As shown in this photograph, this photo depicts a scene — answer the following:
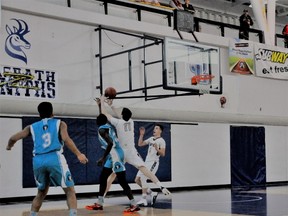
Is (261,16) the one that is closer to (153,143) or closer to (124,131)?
(153,143)

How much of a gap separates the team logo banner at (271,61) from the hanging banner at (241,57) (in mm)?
295

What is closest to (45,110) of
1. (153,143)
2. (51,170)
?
(51,170)

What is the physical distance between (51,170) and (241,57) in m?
12.2

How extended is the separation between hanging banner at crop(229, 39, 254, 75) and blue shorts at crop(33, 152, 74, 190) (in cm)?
1153

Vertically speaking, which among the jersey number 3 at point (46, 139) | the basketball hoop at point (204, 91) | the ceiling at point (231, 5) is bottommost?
the jersey number 3 at point (46, 139)

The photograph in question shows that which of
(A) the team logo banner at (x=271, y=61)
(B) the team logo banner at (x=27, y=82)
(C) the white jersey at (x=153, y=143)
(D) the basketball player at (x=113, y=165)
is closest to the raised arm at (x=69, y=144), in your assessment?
(D) the basketball player at (x=113, y=165)

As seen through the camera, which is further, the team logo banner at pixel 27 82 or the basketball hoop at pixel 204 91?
the basketball hoop at pixel 204 91

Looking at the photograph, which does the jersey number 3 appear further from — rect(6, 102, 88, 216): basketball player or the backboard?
the backboard

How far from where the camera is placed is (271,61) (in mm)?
18406

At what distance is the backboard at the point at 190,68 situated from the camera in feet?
42.2

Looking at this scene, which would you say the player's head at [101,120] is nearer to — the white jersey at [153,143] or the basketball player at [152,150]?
the basketball player at [152,150]

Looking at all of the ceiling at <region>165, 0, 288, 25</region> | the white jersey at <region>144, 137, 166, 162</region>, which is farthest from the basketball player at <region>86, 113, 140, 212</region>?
the ceiling at <region>165, 0, 288, 25</region>

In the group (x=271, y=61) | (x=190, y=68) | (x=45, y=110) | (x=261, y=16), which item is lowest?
(x=45, y=110)

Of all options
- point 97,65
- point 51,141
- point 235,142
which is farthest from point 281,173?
point 51,141
